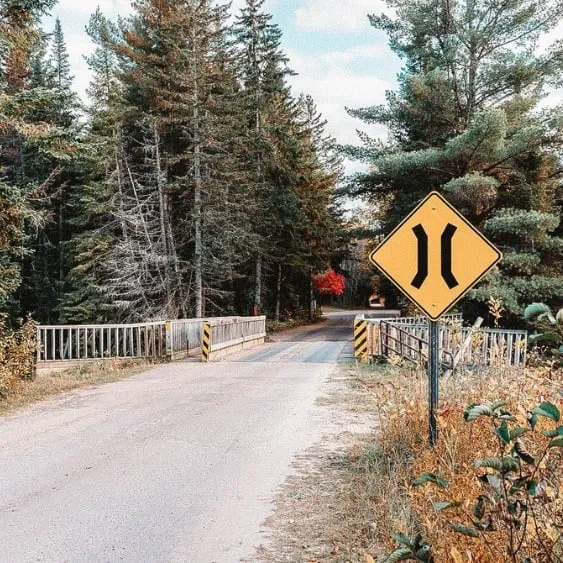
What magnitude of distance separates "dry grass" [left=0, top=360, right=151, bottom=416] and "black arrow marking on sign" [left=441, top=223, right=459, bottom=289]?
6.53 metres

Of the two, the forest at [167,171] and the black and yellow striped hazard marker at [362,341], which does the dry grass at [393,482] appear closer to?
the black and yellow striped hazard marker at [362,341]

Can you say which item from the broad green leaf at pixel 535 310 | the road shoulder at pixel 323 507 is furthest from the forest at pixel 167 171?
the broad green leaf at pixel 535 310

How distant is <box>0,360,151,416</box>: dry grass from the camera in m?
8.92

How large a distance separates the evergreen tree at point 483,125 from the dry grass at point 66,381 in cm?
1133

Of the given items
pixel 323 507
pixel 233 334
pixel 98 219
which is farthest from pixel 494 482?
pixel 98 219

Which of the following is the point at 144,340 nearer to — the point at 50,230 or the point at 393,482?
the point at 393,482

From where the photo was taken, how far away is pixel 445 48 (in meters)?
21.7

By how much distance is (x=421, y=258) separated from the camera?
4621 millimetres

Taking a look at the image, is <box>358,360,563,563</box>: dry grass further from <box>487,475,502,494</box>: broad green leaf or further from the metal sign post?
<box>487,475,502,494</box>: broad green leaf

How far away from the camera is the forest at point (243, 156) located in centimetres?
1969

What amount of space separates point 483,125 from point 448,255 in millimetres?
14513

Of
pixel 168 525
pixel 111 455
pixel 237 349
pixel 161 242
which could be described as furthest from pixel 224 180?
pixel 168 525

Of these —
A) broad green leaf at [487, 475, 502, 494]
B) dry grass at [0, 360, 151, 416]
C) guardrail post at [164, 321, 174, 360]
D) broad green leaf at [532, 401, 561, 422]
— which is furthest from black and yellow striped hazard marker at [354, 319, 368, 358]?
broad green leaf at [532, 401, 561, 422]

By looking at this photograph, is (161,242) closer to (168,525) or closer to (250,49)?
(250,49)
